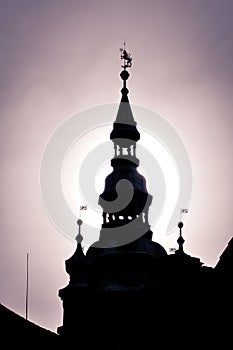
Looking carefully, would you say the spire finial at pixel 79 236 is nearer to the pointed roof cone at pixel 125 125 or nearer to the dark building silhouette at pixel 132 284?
the dark building silhouette at pixel 132 284

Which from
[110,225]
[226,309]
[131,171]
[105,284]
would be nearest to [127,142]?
[131,171]

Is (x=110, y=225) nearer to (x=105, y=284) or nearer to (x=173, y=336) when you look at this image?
(x=105, y=284)

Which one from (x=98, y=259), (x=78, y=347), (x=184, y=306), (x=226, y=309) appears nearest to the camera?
(x=226, y=309)

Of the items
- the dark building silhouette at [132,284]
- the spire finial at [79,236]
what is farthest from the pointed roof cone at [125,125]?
the spire finial at [79,236]

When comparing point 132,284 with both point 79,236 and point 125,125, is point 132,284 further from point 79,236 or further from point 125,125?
point 125,125

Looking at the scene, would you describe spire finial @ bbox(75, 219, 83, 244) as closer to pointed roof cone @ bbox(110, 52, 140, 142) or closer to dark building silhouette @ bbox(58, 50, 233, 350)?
dark building silhouette @ bbox(58, 50, 233, 350)

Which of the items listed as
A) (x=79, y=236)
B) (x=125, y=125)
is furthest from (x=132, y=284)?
(x=125, y=125)

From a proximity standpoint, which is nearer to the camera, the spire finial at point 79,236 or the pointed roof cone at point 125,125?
the spire finial at point 79,236

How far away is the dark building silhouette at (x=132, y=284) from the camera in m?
45.2

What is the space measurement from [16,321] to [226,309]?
11558 mm

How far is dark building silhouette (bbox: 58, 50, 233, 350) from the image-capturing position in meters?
45.2

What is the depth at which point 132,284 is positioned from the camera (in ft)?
211

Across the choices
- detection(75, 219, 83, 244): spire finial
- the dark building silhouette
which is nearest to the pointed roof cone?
A: the dark building silhouette

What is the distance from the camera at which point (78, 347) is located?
5634 centimetres
